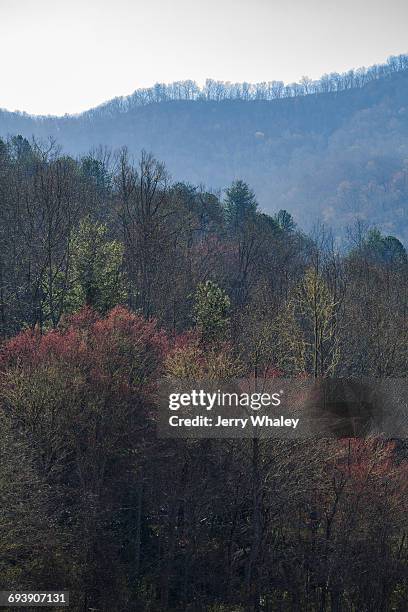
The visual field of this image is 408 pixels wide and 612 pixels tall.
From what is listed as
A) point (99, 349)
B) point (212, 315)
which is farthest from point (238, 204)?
point (99, 349)

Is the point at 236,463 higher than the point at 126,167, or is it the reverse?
the point at 126,167

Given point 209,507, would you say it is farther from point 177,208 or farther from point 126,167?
point 177,208

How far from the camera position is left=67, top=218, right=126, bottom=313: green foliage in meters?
29.2

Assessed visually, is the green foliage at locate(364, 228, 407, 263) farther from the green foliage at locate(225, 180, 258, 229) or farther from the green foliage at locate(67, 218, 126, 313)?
the green foliage at locate(67, 218, 126, 313)

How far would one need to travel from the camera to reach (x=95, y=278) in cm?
2923

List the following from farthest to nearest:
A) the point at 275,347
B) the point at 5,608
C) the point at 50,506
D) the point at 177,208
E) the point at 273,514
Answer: the point at 177,208, the point at 275,347, the point at 273,514, the point at 50,506, the point at 5,608

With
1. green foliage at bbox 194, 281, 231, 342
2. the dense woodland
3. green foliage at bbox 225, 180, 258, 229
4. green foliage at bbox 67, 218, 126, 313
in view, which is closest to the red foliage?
the dense woodland

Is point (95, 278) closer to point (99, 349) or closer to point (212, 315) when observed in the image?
point (212, 315)

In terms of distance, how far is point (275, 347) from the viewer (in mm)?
30625

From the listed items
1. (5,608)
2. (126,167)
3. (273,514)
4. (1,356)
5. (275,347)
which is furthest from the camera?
(126,167)

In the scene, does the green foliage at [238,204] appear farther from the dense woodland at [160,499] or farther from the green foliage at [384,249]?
the dense woodland at [160,499]

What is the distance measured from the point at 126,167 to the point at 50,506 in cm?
2445

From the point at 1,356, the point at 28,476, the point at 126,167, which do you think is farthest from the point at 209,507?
the point at 126,167

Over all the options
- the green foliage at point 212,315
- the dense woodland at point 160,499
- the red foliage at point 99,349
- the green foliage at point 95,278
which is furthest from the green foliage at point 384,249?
the red foliage at point 99,349
